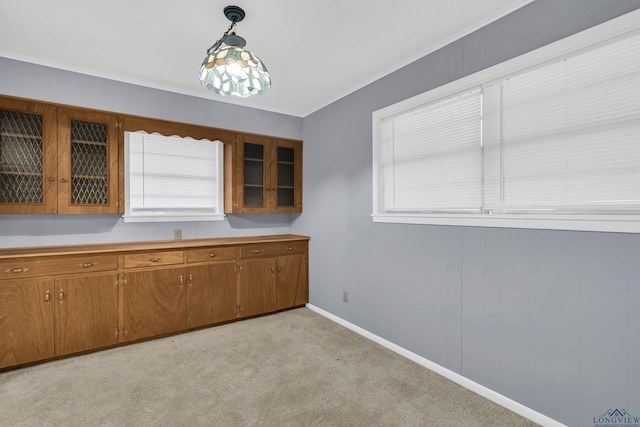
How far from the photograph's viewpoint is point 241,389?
2.24 meters

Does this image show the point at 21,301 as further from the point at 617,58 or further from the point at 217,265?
the point at 617,58

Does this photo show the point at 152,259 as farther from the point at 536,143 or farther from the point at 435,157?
the point at 536,143

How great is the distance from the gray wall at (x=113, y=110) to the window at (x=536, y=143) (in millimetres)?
2148

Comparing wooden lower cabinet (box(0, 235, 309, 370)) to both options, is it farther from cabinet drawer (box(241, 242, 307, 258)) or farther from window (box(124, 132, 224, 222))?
window (box(124, 132, 224, 222))

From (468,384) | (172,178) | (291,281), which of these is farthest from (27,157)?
(468,384)

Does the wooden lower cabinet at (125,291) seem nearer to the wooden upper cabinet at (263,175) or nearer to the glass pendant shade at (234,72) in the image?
the wooden upper cabinet at (263,175)

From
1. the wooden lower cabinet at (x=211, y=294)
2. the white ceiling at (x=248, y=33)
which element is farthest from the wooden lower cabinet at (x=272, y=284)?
the white ceiling at (x=248, y=33)

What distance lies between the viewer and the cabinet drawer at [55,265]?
2447 millimetres

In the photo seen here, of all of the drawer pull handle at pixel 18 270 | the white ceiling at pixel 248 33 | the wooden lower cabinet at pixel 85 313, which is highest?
the white ceiling at pixel 248 33

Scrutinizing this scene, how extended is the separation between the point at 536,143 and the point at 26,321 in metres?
4.13

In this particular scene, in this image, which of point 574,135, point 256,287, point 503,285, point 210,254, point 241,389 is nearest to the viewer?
point 574,135

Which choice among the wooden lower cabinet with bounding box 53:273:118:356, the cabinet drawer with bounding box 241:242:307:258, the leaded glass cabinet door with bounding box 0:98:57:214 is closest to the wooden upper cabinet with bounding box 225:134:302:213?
the cabinet drawer with bounding box 241:242:307:258

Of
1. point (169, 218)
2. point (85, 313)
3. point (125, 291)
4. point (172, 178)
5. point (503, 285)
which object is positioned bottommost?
point (85, 313)

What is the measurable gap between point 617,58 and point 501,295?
1528 mm
